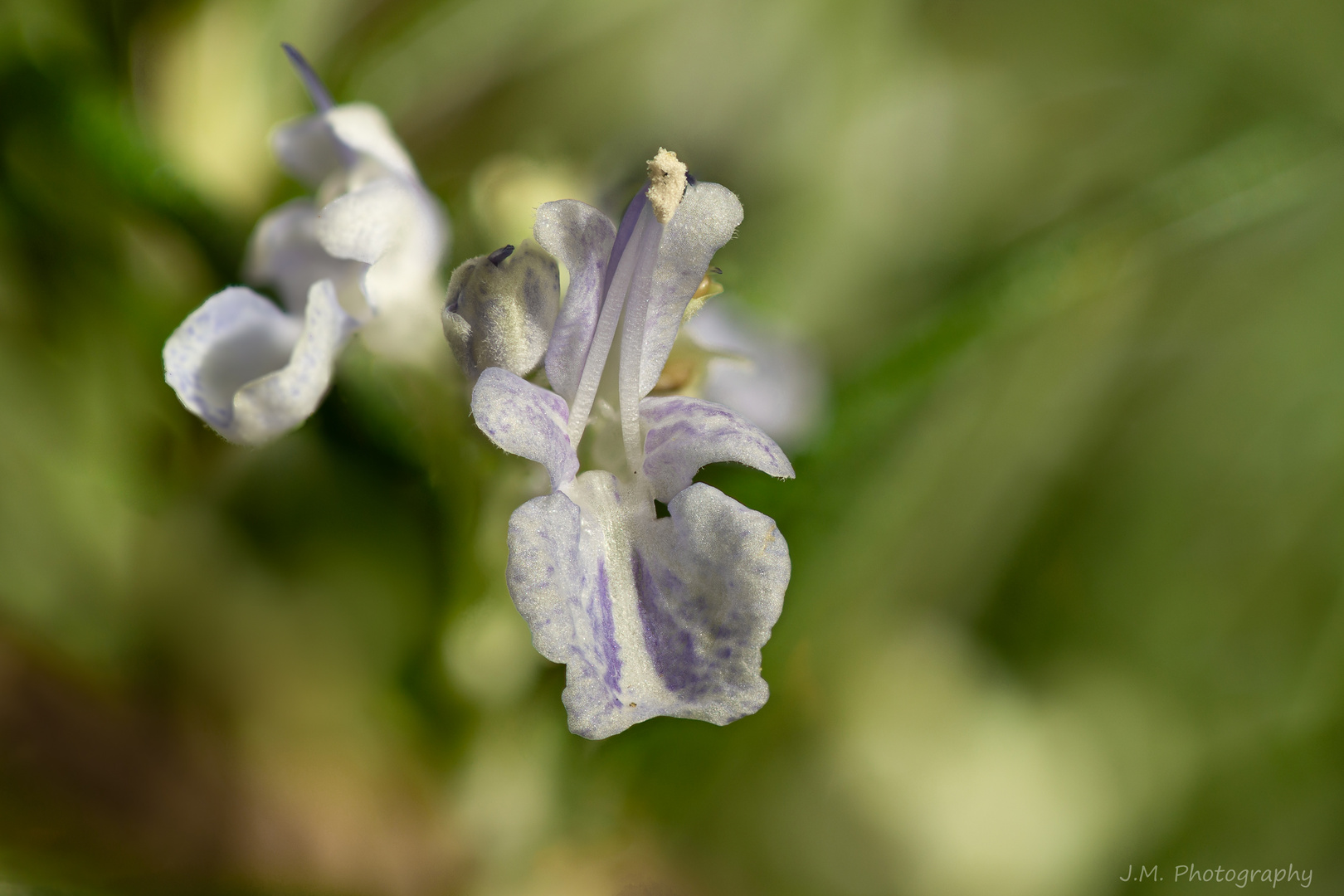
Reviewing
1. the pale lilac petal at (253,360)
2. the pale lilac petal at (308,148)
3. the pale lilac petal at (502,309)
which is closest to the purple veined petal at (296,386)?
the pale lilac petal at (253,360)

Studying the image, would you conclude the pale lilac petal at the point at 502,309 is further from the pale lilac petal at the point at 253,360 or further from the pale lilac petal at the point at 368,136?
the pale lilac petal at the point at 368,136

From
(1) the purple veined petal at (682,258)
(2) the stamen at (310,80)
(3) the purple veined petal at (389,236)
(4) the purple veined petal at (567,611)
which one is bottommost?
(4) the purple veined petal at (567,611)

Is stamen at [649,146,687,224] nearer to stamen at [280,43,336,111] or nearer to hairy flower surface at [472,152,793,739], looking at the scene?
hairy flower surface at [472,152,793,739]

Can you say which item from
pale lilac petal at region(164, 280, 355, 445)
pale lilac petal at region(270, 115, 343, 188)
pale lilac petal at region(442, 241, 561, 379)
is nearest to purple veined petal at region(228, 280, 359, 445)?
pale lilac petal at region(164, 280, 355, 445)

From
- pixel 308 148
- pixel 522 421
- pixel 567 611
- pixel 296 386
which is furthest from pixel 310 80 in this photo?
pixel 567 611

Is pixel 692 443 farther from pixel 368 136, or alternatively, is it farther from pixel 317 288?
pixel 368 136

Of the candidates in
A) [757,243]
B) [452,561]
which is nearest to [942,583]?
[757,243]

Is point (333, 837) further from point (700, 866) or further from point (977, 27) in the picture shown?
point (977, 27)
